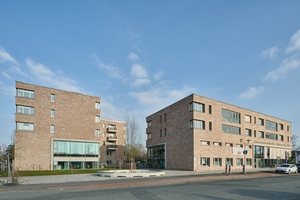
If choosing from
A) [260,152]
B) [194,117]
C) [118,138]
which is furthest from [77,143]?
[260,152]

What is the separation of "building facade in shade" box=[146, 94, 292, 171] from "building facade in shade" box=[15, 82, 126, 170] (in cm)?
1384

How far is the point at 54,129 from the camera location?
38781 mm

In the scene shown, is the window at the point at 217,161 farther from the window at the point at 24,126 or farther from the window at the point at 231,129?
the window at the point at 24,126

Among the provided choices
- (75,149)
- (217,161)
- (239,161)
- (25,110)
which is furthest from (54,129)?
(239,161)

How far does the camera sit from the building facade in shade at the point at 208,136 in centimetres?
3738

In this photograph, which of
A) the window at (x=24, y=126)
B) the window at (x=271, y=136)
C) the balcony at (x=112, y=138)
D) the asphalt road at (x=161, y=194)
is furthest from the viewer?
the balcony at (x=112, y=138)

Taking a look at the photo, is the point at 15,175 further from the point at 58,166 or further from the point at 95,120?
the point at 95,120

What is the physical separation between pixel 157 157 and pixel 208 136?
1447 centimetres

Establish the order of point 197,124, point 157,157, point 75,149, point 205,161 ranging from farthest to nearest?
point 157,157 → point 75,149 → point 197,124 → point 205,161

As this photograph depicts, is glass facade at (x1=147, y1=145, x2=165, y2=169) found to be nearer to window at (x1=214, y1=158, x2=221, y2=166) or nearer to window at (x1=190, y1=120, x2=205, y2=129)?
window at (x1=214, y1=158, x2=221, y2=166)

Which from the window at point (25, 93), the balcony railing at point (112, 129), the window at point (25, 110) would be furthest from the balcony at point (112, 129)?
the window at point (25, 93)

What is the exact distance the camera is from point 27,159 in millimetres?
35688

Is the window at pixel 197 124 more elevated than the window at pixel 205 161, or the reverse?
the window at pixel 197 124

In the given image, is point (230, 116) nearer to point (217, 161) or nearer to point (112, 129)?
point (217, 161)
